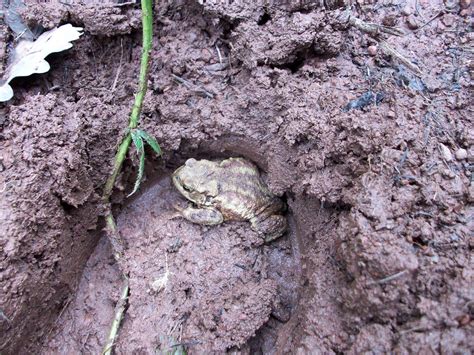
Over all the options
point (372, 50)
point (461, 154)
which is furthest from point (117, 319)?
point (372, 50)

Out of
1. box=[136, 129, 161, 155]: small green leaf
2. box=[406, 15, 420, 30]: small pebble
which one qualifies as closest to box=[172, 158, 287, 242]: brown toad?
box=[136, 129, 161, 155]: small green leaf

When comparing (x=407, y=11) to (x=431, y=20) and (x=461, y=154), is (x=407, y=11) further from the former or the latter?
(x=461, y=154)

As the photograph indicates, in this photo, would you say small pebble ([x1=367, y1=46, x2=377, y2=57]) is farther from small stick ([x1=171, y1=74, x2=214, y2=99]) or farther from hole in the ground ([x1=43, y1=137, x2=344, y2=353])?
small stick ([x1=171, y1=74, x2=214, y2=99])

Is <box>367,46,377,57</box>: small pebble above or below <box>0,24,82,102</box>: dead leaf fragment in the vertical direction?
below

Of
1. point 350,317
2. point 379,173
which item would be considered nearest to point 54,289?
point 350,317

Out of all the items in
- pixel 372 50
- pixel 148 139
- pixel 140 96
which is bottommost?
pixel 148 139

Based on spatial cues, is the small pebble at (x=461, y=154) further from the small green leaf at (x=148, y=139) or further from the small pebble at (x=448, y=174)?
the small green leaf at (x=148, y=139)
